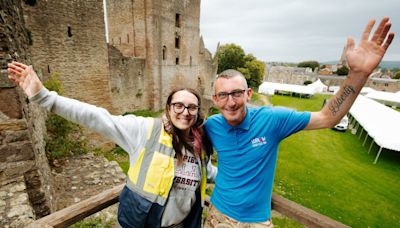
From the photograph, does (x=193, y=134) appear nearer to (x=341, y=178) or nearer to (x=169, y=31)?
(x=341, y=178)

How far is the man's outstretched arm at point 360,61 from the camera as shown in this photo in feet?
4.16

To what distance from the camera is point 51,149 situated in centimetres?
609

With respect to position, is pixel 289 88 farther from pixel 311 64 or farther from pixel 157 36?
pixel 311 64

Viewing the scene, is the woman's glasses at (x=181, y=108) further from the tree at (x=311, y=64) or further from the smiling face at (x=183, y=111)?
the tree at (x=311, y=64)

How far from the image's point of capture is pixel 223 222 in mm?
1896

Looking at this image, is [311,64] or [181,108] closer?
[181,108]

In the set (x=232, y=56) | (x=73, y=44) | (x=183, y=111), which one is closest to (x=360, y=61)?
(x=183, y=111)

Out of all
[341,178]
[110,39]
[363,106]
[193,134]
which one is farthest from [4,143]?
[363,106]

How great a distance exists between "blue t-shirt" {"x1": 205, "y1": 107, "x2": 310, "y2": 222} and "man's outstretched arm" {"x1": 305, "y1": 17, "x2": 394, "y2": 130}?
0.28 metres

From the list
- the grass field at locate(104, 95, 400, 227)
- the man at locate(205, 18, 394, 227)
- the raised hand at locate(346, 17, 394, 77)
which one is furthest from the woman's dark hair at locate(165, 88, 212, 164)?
the grass field at locate(104, 95, 400, 227)

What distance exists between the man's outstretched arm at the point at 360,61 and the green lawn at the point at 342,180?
8654mm

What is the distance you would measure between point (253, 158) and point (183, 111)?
77 cm

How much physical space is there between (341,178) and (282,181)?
3682 millimetres

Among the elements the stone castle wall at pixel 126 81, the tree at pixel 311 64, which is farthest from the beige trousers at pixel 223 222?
the tree at pixel 311 64
